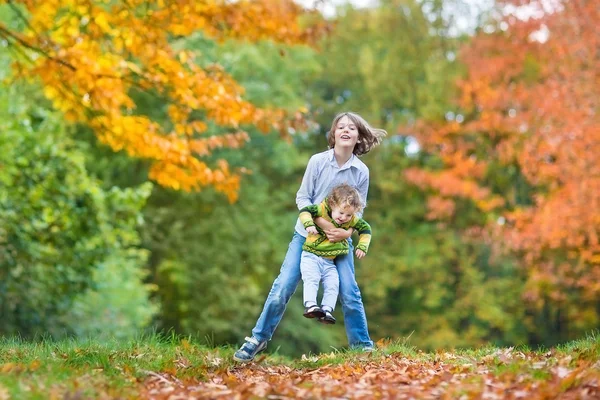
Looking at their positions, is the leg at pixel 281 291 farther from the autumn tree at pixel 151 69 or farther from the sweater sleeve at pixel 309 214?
the autumn tree at pixel 151 69

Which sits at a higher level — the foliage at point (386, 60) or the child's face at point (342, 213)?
the foliage at point (386, 60)

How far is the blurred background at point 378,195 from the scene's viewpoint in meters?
14.5

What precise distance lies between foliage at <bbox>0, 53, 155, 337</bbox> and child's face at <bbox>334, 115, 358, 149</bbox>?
7.07 meters

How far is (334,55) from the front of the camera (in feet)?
89.5

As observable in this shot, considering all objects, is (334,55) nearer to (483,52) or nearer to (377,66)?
(377,66)

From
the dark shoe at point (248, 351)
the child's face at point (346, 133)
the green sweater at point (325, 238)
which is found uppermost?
the child's face at point (346, 133)

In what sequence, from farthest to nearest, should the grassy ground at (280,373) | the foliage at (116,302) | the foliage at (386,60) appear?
the foliage at (386,60), the foliage at (116,302), the grassy ground at (280,373)

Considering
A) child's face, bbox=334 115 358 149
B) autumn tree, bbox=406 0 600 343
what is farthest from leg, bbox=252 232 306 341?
autumn tree, bbox=406 0 600 343

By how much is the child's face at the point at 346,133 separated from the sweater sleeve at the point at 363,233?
2.01ft

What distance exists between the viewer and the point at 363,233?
693 centimetres

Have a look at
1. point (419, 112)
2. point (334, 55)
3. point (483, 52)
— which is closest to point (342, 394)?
point (483, 52)

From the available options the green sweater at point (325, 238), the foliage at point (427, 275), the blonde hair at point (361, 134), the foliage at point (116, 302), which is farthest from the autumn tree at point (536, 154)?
the green sweater at point (325, 238)

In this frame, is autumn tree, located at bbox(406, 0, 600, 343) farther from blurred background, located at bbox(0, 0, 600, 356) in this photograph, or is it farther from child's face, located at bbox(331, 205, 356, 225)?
child's face, located at bbox(331, 205, 356, 225)

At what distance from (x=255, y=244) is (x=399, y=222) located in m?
6.02
